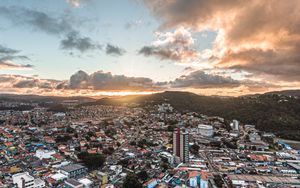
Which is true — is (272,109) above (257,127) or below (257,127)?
above

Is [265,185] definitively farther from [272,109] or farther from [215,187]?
[272,109]

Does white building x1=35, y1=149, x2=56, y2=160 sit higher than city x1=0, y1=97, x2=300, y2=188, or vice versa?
white building x1=35, y1=149, x2=56, y2=160

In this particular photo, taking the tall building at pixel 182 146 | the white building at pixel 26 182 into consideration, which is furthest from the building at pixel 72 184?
the tall building at pixel 182 146

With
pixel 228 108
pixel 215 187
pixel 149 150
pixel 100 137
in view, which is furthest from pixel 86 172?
pixel 228 108

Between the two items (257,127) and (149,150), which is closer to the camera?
(149,150)

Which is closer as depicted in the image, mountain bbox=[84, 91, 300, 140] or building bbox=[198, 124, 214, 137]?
building bbox=[198, 124, 214, 137]

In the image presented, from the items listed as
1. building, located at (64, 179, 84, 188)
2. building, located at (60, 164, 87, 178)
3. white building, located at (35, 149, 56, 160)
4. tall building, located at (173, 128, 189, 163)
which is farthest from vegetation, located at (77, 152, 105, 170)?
tall building, located at (173, 128, 189, 163)

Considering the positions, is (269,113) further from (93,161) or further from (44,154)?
(44,154)

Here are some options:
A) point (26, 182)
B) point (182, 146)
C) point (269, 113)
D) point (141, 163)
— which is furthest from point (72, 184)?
point (269, 113)

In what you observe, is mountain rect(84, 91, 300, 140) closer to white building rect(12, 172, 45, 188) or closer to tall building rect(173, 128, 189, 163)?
tall building rect(173, 128, 189, 163)
